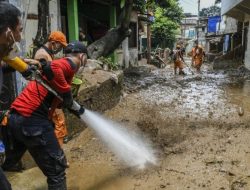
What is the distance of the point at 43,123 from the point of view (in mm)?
3381

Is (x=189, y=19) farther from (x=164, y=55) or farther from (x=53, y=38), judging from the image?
(x=53, y=38)

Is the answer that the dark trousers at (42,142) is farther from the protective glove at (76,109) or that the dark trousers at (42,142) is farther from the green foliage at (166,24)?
the green foliage at (166,24)

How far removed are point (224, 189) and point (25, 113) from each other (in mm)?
2515

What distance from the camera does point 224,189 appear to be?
4.23 m

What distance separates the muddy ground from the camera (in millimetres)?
4508

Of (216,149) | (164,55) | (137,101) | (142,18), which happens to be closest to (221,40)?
(164,55)

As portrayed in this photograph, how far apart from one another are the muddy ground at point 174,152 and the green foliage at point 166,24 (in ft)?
83.3

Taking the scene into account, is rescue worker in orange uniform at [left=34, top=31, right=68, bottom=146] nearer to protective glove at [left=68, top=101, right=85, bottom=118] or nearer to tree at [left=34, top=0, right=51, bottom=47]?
protective glove at [left=68, top=101, right=85, bottom=118]

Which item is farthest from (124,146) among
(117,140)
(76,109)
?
(76,109)

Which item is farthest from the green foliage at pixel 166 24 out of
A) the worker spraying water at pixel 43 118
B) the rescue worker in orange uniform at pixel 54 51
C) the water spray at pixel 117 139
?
the worker spraying water at pixel 43 118

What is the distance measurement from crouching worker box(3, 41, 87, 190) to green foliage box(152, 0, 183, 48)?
3066 centimetres

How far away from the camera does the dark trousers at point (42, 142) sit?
3.32m

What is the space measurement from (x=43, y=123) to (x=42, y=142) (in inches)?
7.4

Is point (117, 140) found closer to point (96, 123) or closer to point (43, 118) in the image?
point (96, 123)
